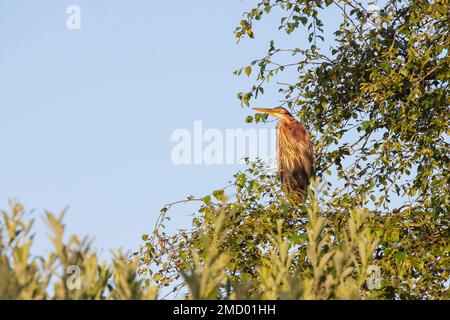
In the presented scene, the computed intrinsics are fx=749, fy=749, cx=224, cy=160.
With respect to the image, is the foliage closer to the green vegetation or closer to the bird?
the green vegetation

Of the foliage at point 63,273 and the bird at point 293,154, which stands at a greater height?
the bird at point 293,154

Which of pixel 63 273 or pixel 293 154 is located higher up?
pixel 293 154

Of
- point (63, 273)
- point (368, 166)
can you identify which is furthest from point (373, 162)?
point (63, 273)

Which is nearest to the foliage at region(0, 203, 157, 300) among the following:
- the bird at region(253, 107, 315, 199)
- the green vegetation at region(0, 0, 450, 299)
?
the green vegetation at region(0, 0, 450, 299)

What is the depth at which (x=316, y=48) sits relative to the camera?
7.88 m

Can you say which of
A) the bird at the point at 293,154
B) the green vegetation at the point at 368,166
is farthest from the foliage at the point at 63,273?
the bird at the point at 293,154

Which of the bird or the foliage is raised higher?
the bird

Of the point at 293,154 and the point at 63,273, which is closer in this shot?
the point at 63,273

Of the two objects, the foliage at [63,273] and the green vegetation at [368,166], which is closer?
the foliage at [63,273]

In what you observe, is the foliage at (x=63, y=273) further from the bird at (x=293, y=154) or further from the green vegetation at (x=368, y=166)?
the bird at (x=293, y=154)

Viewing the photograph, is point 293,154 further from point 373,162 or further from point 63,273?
point 63,273

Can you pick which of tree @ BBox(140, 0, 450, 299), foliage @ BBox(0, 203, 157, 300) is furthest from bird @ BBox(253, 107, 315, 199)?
foliage @ BBox(0, 203, 157, 300)

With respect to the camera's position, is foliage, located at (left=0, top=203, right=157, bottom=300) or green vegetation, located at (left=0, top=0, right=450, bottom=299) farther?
green vegetation, located at (left=0, top=0, right=450, bottom=299)
